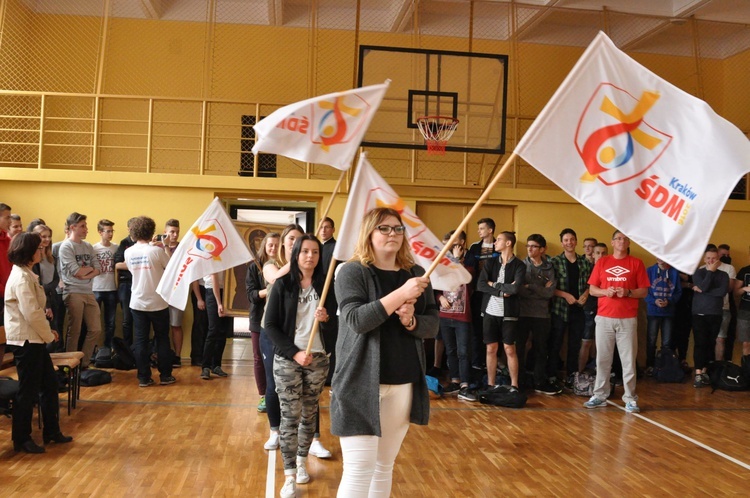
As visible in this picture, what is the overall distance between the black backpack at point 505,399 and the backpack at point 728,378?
10.2 ft

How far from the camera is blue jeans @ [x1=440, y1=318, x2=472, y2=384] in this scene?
8.59m

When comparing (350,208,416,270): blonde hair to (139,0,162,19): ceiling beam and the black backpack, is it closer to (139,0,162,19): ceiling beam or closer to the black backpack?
the black backpack

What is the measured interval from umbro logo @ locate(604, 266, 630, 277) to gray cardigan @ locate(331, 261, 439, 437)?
17.0ft

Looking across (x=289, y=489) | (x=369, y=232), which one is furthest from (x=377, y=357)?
(x=289, y=489)

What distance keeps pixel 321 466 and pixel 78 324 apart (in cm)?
512

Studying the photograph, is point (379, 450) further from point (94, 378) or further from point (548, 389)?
point (94, 378)

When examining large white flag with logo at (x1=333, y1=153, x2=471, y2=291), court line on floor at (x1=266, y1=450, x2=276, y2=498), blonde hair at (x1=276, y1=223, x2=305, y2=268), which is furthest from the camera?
blonde hair at (x1=276, y1=223, x2=305, y2=268)

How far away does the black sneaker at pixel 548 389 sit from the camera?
8898 millimetres

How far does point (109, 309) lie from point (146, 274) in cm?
196

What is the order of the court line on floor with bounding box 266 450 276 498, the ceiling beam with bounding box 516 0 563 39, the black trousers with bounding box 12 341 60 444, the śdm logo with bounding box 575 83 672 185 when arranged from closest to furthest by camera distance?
the śdm logo with bounding box 575 83 672 185 < the court line on floor with bounding box 266 450 276 498 < the black trousers with bounding box 12 341 60 444 < the ceiling beam with bounding box 516 0 563 39

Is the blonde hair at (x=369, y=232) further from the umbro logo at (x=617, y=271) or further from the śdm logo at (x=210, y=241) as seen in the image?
the umbro logo at (x=617, y=271)

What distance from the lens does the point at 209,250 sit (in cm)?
663

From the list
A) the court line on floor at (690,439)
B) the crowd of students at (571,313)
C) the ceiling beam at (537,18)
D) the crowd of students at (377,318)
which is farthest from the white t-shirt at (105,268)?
the ceiling beam at (537,18)

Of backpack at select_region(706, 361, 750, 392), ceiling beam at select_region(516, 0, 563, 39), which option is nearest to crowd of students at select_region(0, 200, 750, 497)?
backpack at select_region(706, 361, 750, 392)
